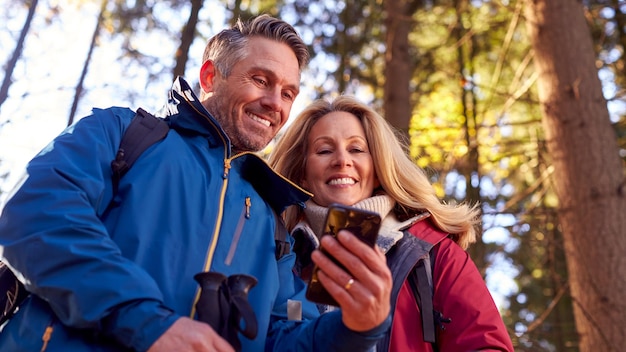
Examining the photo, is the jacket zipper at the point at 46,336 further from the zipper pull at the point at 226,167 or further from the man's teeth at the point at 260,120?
the man's teeth at the point at 260,120

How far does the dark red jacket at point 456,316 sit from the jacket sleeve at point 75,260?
4.55ft

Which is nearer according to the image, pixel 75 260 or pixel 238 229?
pixel 75 260

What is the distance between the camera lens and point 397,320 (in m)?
3.04

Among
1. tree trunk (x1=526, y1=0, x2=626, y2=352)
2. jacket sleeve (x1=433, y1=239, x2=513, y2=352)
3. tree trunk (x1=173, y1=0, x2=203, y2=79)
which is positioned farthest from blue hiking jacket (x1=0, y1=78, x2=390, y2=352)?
tree trunk (x1=526, y1=0, x2=626, y2=352)

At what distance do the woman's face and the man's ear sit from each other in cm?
85

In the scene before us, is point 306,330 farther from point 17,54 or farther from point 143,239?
point 17,54

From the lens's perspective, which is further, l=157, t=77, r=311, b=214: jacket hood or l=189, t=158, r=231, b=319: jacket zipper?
l=157, t=77, r=311, b=214: jacket hood

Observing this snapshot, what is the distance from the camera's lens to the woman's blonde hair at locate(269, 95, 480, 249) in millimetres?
3643

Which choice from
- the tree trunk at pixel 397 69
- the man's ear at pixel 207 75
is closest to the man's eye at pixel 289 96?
the man's ear at pixel 207 75

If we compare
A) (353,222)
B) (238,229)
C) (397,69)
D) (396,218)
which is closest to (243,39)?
(238,229)

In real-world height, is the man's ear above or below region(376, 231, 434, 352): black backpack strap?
above

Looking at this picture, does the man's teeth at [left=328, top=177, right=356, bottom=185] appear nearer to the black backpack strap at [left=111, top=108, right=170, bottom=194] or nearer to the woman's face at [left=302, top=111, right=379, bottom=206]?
the woman's face at [left=302, top=111, right=379, bottom=206]

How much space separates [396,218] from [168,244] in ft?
5.58

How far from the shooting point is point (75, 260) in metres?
2.01
